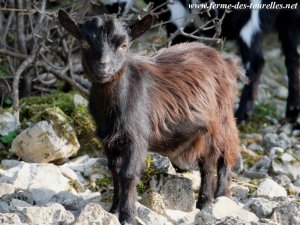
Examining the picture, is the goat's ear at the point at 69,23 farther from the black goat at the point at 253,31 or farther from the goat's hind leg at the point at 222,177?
the black goat at the point at 253,31

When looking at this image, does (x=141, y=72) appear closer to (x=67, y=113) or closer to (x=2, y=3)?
(x=67, y=113)

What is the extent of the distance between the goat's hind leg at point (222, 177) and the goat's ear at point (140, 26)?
44.5 inches

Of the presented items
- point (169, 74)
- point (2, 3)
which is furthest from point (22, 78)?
point (169, 74)

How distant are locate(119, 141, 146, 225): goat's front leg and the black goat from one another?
261 centimetres

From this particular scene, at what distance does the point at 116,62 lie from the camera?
14.2 feet

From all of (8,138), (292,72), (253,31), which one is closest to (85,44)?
(8,138)

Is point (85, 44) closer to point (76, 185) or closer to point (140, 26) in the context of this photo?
point (140, 26)

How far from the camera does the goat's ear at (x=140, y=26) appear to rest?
4570mm

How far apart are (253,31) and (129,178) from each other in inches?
120

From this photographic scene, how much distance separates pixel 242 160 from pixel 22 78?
84.8 inches

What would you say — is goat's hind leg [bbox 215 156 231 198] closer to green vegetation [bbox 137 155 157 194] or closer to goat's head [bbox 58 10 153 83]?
green vegetation [bbox 137 155 157 194]

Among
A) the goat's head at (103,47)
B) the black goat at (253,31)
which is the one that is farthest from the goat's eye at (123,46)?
the black goat at (253,31)

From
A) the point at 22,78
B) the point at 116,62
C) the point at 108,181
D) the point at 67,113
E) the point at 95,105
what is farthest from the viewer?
the point at 22,78

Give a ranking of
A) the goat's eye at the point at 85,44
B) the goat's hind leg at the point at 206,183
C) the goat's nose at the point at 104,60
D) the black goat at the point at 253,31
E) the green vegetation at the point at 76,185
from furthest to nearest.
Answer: the black goat at the point at 253,31
the green vegetation at the point at 76,185
the goat's hind leg at the point at 206,183
the goat's eye at the point at 85,44
the goat's nose at the point at 104,60
